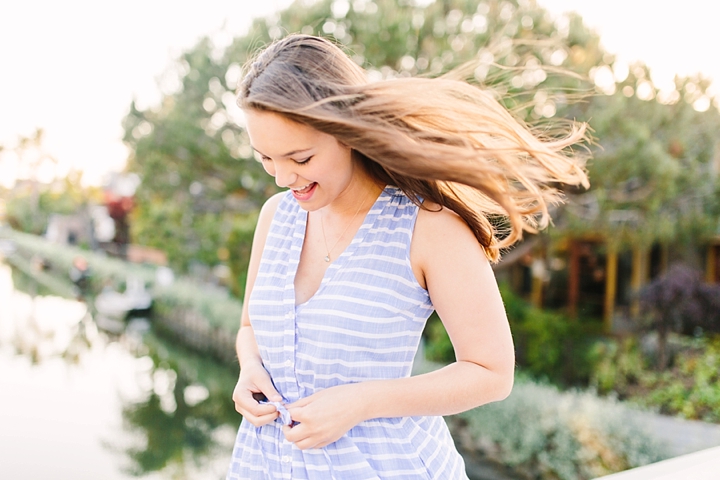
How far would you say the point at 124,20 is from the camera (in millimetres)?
12359

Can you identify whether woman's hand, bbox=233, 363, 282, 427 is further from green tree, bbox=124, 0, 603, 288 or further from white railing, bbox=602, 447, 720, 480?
green tree, bbox=124, 0, 603, 288

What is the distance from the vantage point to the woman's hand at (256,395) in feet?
2.85

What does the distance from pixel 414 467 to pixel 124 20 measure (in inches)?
531

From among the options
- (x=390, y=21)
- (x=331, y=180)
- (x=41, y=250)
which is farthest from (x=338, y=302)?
(x=41, y=250)

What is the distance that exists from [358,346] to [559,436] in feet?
16.7

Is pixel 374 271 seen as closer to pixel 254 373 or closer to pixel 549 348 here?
pixel 254 373

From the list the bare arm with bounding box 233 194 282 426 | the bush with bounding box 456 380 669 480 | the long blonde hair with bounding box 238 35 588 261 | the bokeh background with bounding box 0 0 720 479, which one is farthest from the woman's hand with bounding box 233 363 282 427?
the bush with bounding box 456 380 669 480

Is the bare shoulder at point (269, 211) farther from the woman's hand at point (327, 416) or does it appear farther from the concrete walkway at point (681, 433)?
the concrete walkway at point (681, 433)

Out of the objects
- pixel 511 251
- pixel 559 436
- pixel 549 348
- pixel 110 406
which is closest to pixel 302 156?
pixel 559 436

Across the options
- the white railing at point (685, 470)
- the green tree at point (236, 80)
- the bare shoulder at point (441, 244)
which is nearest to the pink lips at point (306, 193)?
the bare shoulder at point (441, 244)

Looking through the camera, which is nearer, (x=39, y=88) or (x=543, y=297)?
(x=543, y=297)

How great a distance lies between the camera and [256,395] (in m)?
0.92

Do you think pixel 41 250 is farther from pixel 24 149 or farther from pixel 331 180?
pixel 331 180

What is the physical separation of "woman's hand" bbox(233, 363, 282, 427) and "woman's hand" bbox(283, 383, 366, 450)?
0.08m
